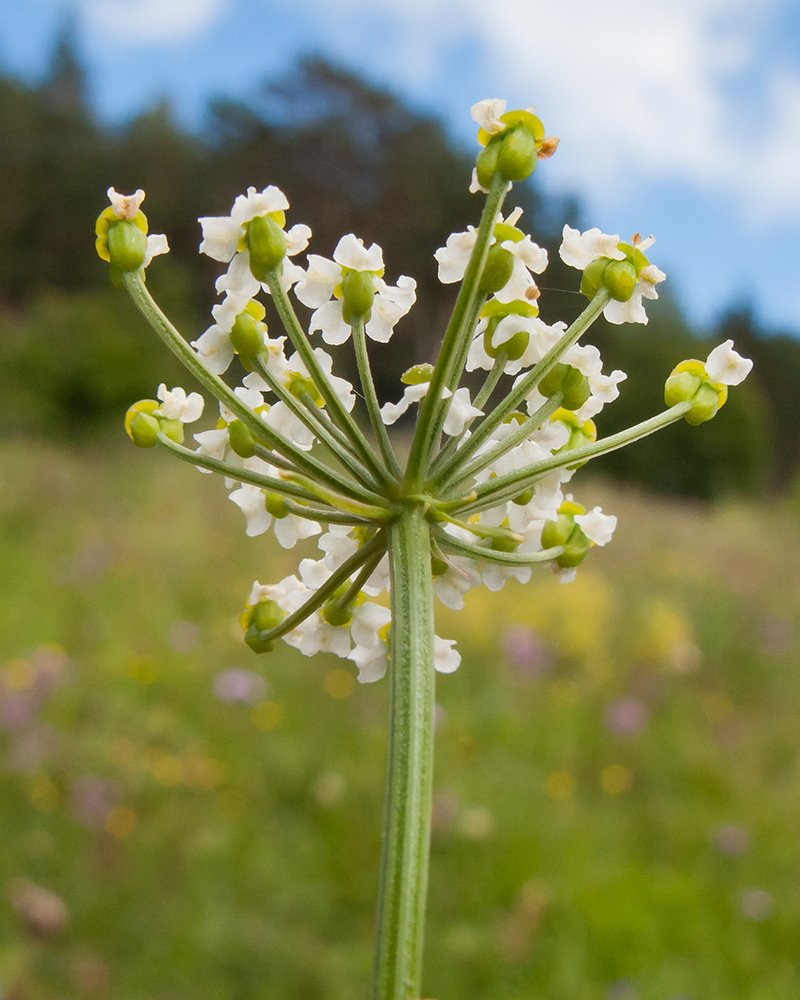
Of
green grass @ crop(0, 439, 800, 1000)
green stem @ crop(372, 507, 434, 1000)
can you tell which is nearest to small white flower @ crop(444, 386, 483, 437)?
green stem @ crop(372, 507, 434, 1000)

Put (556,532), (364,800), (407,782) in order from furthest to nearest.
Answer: (364,800), (556,532), (407,782)

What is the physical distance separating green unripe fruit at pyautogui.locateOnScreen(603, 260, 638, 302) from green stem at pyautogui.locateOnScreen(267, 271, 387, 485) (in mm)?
272

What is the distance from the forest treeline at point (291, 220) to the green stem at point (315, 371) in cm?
838

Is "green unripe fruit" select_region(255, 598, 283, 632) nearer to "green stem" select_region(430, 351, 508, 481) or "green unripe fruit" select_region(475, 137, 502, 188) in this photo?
"green stem" select_region(430, 351, 508, 481)

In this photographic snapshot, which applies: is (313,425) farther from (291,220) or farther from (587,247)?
(291,220)

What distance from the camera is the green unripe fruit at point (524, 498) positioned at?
0.87 metres

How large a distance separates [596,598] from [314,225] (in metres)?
14.7

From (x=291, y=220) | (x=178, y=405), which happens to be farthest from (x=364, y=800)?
(x=291, y=220)

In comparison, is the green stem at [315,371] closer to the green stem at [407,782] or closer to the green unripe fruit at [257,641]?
the green stem at [407,782]

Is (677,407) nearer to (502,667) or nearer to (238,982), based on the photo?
(238,982)

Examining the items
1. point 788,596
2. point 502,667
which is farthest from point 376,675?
point 788,596

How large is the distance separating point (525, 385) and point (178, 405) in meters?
0.34

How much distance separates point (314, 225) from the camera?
18.9 metres

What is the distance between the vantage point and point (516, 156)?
0.72 meters
